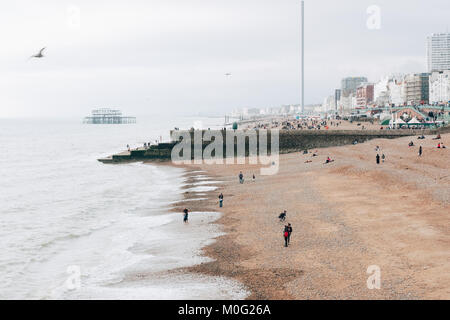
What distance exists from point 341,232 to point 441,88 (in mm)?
155912

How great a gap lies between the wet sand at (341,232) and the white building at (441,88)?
12717 centimetres

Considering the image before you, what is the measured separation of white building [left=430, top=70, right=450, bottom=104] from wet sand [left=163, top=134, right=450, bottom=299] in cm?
12717

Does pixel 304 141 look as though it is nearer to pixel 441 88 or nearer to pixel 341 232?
pixel 341 232

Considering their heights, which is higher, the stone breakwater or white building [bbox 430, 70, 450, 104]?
white building [bbox 430, 70, 450, 104]

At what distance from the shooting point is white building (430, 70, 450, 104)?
158462mm

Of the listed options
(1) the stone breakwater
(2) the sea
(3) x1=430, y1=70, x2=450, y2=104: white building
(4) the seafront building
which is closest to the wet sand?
(2) the sea

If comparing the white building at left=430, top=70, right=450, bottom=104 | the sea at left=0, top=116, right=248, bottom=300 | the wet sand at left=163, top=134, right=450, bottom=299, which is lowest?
the sea at left=0, top=116, right=248, bottom=300

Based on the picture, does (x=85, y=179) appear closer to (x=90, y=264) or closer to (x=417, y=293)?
(x=90, y=264)

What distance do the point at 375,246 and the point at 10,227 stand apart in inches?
884

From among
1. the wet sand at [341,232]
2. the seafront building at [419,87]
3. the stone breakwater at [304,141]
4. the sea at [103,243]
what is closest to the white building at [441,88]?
the seafront building at [419,87]

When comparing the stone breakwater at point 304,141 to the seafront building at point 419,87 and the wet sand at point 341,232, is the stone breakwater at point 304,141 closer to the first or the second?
the wet sand at point 341,232

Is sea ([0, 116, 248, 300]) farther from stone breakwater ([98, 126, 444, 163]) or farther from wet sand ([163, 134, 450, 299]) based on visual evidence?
stone breakwater ([98, 126, 444, 163])

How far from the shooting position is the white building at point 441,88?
158 meters
